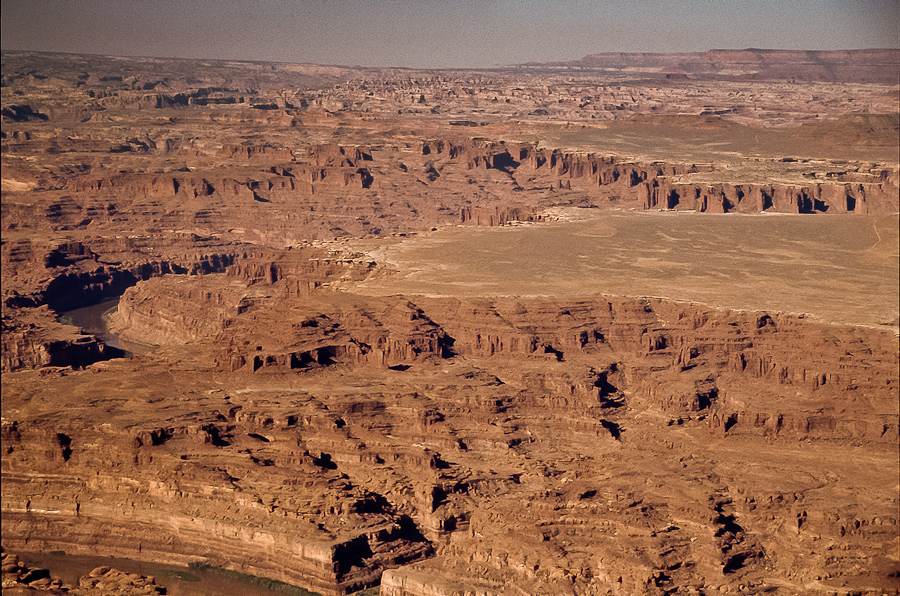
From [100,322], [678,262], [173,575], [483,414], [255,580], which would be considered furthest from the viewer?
[100,322]

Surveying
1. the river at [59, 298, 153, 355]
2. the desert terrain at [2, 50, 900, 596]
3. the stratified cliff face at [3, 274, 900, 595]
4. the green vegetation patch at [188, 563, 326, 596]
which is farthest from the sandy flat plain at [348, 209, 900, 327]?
the green vegetation patch at [188, 563, 326, 596]

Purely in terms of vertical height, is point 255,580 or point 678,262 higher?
point 678,262

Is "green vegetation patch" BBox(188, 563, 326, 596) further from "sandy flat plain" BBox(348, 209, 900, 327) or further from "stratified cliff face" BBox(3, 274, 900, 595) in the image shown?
"sandy flat plain" BBox(348, 209, 900, 327)

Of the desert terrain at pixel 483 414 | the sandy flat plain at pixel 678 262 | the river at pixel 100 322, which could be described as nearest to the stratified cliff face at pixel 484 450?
the desert terrain at pixel 483 414

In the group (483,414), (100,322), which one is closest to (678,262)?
(483,414)

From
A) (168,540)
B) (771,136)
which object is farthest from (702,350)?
(771,136)

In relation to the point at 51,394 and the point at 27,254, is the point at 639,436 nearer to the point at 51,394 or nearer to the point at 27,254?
the point at 51,394

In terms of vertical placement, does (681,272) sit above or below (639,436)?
above

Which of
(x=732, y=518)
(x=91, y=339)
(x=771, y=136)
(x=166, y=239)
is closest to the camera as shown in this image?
(x=732, y=518)

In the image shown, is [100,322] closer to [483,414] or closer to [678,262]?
[678,262]
